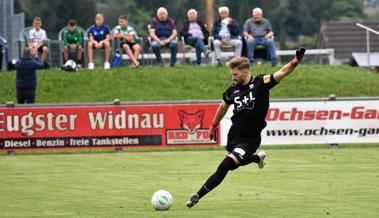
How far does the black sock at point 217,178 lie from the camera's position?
45.9 feet

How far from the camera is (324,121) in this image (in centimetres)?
2688

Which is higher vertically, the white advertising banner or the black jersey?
the black jersey

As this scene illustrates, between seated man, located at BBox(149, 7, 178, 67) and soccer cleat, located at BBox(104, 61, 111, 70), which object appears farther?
soccer cleat, located at BBox(104, 61, 111, 70)

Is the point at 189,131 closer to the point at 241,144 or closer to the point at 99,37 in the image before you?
the point at 99,37

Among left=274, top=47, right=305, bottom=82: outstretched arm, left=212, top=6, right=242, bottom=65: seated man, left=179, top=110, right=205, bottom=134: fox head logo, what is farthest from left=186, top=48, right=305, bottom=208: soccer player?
left=212, top=6, right=242, bottom=65: seated man

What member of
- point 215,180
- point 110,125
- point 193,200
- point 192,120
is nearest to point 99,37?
point 110,125

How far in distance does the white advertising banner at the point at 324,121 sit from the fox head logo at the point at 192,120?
5.28 feet

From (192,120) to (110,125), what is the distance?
195 centimetres

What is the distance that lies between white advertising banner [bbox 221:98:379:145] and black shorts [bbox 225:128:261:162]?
39.9 ft

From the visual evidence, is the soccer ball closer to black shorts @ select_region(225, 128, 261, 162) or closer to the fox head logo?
black shorts @ select_region(225, 128, 261, 162)

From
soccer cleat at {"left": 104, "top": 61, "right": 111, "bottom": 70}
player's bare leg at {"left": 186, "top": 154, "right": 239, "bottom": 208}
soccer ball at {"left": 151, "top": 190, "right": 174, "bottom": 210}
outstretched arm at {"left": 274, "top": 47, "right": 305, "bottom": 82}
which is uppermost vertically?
outstretched arm at {"left": 274, "top": 47, "right": 305, "bottom": 82}

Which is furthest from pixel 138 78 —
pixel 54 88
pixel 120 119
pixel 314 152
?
pixel 314 152

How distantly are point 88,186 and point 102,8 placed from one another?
56.4 meters

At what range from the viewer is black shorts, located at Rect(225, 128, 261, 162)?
47.2 ft
